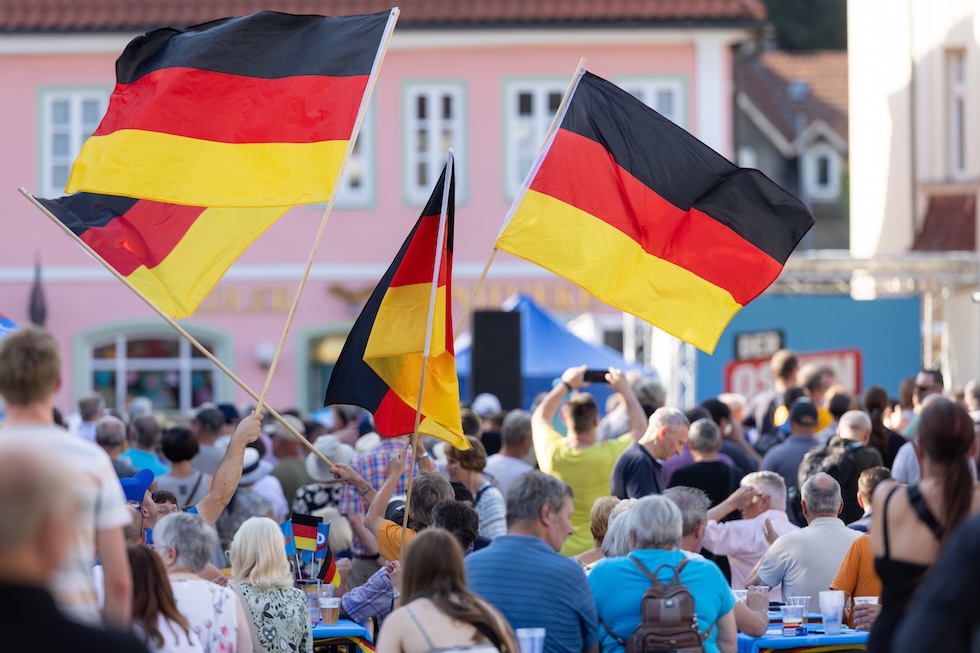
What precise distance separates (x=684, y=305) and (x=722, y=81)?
16.4 meters

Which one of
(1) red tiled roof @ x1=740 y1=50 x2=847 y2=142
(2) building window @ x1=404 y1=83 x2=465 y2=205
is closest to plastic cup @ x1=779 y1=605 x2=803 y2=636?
(2) building window @ x1=404 y1=83 x2=465 y2=205

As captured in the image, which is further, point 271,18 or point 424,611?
point 271,18

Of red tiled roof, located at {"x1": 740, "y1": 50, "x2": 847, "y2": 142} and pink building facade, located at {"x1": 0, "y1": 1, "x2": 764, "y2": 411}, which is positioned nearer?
pink building facade, located at {"x1": 0, "y1": 1, "x2": 764, "y2": 411}

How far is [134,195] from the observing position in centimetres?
784

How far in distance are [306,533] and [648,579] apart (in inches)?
94.0

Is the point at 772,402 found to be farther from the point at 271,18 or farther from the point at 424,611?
the point at 424,611

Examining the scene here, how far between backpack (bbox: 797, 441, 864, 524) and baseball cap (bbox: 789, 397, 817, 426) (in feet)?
2.88

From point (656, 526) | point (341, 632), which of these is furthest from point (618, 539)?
point (341, 632)

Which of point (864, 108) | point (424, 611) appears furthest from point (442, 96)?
point (424, 611)

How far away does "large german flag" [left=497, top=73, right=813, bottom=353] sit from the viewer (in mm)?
8164

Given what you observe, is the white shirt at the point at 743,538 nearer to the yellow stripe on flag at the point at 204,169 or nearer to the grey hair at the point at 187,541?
the yellow stripe on flag at the point at 204,169

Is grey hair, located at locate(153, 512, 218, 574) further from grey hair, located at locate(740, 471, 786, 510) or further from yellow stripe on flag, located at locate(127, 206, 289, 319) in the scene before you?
grey hair, located at locate(740, 471, 786, 510)

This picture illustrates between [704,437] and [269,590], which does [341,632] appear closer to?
[269,590]

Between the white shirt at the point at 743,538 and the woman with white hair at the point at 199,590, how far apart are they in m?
3.36
